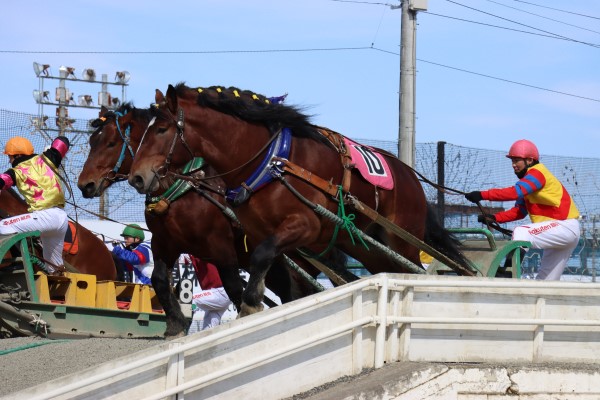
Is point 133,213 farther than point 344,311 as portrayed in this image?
Yes

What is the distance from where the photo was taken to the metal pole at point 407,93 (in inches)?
544

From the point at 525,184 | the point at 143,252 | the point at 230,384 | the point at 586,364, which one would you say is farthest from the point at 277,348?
the point at 143,252

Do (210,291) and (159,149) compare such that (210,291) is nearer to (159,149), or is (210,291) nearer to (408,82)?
(408,82)

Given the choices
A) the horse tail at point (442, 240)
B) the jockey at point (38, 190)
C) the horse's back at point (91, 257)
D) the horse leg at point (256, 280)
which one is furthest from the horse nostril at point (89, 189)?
the horse tail at point (442, 240)

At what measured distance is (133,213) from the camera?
1545cm

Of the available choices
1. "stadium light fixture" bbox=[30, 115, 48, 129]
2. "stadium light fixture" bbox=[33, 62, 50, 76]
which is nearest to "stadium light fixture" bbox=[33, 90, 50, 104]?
"stadium light fixture" bbox=[33, 62, 50, 76]

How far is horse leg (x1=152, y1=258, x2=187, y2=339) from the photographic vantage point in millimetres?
9406

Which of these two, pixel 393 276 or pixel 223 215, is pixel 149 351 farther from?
pixel 223 215

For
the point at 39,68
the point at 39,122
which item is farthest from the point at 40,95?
the point at 39,122

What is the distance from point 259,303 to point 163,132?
1.66 meters

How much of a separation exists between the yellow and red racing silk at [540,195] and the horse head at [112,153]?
3.43 meters

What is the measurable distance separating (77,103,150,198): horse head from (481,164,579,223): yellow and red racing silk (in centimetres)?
343

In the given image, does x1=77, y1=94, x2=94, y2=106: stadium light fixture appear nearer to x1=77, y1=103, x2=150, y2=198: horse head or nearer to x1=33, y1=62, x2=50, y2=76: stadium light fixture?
x1=33, y1=62, x2=50, y2=76: stadium light fixture

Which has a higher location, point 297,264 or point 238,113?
point 238,113
